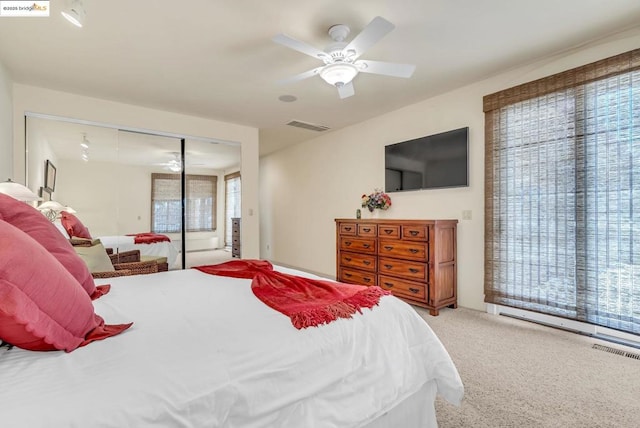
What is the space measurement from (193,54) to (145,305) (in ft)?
7.82

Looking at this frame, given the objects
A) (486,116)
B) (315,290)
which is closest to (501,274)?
(486,116)

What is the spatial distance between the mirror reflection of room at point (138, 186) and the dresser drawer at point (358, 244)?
73.7 inches

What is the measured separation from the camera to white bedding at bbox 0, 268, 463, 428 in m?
0.75

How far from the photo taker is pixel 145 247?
4.16m

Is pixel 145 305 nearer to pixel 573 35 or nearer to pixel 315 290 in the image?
pixel 315 290

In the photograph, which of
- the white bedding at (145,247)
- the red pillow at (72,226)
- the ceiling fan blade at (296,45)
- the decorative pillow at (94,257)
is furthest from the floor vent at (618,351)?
the red pillow at (72,226)

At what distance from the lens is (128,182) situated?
162 inches

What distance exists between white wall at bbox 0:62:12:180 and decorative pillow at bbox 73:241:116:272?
1.41 meters

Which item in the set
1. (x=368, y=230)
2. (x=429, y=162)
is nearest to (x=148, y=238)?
(x=368, y=230)

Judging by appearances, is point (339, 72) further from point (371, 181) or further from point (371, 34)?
point (371, 181)

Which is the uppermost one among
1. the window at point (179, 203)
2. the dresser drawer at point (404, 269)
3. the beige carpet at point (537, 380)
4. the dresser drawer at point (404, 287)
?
the window at point (179, 203)

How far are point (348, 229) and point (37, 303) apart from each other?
3.55 metres

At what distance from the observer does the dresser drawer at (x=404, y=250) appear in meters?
3.32

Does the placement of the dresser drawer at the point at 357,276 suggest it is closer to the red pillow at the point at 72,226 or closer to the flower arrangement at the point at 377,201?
the flower arrangement at the point at 377,201
